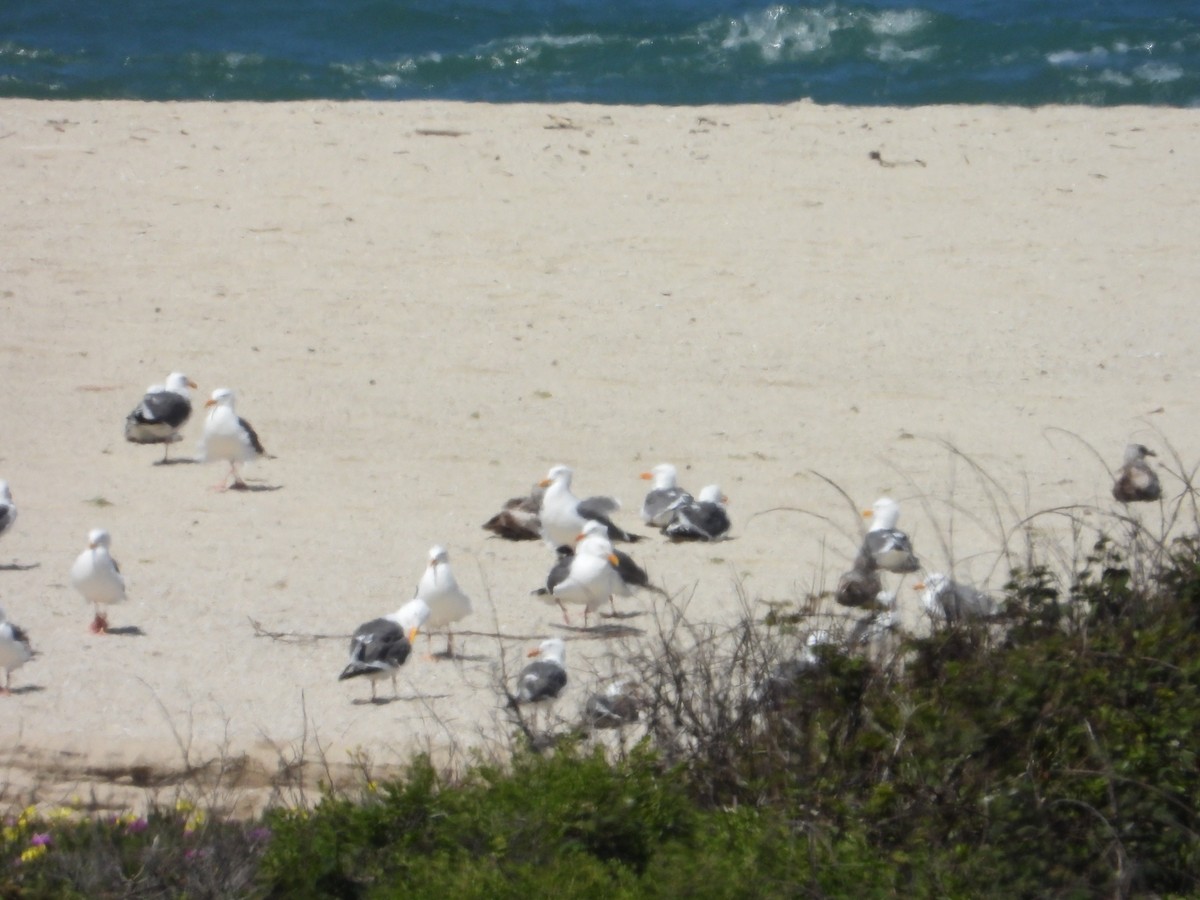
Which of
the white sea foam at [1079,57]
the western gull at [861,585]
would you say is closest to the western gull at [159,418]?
the western gull at [861,585]

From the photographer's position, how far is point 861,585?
23.3 ft

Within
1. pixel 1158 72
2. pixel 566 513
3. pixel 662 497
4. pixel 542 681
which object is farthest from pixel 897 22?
pixel 542 681

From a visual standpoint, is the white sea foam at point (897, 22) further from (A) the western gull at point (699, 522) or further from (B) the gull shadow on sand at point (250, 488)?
(A) the western gull at point (699, 522)

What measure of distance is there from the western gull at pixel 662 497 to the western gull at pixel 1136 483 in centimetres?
233

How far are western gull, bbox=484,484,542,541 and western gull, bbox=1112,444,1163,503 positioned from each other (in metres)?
3.06

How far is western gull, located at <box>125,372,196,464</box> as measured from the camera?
33.7 ft

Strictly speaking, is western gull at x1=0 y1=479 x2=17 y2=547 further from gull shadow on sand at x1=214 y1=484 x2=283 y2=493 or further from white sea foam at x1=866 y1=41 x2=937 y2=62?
white sea foam at x1=866 y1=41 x2=937 y2=62

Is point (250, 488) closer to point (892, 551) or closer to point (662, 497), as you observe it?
point (662, 497)

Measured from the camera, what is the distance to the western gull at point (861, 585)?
6914mm

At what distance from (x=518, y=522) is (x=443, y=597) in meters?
1.82

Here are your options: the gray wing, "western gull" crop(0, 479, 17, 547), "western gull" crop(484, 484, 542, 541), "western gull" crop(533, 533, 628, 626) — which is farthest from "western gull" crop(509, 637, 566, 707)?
"western gull" crop(0, 479, 17, 547)

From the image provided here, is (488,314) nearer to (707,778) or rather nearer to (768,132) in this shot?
(768,132)

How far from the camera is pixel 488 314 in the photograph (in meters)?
13.0

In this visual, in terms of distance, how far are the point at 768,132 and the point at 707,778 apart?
555 inches
